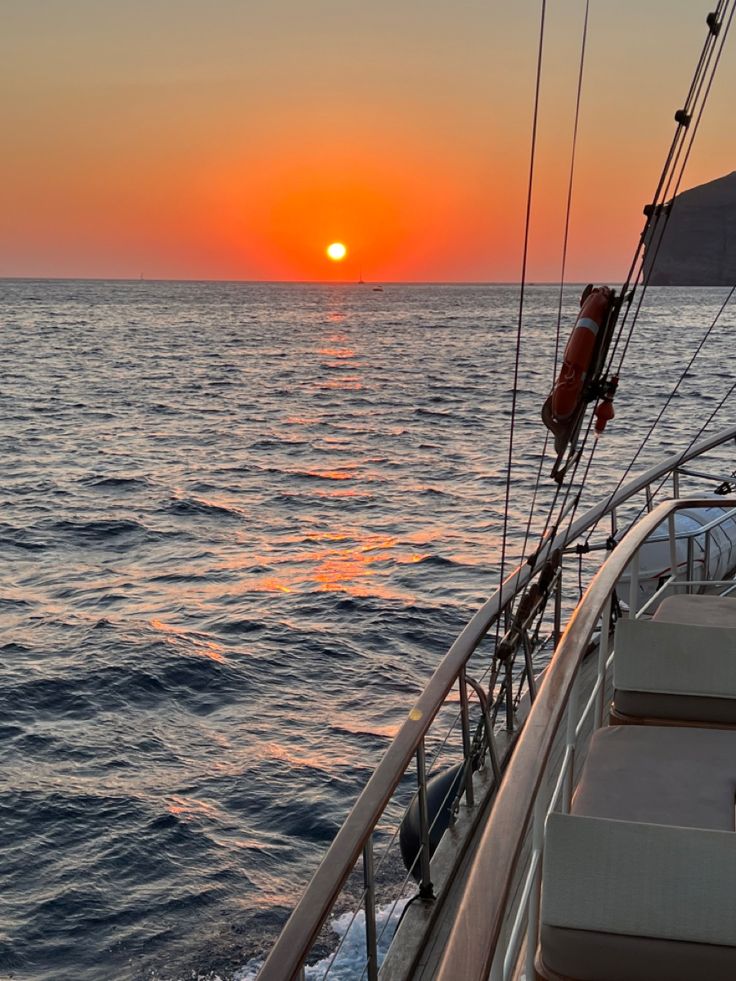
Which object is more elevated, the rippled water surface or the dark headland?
the dark headland

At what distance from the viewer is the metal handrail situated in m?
1.25

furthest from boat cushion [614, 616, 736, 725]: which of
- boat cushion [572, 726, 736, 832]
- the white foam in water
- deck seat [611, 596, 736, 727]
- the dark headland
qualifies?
the dark headland

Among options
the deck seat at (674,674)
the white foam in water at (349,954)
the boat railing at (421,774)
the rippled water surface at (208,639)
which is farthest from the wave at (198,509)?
the deck seat at (674,674)

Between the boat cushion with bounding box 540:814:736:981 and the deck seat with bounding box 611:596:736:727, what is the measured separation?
1065 millimetres

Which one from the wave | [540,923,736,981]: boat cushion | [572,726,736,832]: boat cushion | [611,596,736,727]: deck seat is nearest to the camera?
[540,923,736,981]: boat cushion

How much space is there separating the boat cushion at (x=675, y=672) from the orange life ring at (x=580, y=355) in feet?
7.69

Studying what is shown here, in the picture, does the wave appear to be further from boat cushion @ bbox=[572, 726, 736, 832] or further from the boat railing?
boat cushion @ bbox=[572, 726, 736, 832]

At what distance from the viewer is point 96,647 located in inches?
491

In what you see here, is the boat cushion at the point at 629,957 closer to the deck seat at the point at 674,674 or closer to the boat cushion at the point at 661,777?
the boat cushion at the point at 661,777

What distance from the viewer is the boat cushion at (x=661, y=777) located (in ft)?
8.76

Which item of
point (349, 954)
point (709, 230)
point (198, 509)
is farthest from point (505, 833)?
point (709, 230)

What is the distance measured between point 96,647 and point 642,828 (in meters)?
10.9

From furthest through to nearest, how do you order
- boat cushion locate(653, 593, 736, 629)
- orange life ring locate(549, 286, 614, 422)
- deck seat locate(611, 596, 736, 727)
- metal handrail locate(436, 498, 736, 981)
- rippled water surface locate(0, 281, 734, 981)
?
1. rippled water surface locate(0, 281, 734, 981)
2. orange life ring locate(549, 286, 614, 422)
3. boat cushion locate(653, 593, 736, 629)
4. deck seat locate(611, 596, 736, 727)
5. metal handrail locate(436, 498, 736, 981)

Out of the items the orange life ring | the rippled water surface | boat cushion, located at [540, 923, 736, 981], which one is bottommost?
the rippled water surface
